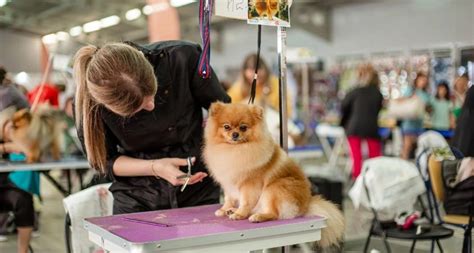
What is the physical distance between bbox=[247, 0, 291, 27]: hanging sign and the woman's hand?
51 cm

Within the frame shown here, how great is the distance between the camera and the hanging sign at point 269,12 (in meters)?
1.84

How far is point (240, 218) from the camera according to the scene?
1.62 meters

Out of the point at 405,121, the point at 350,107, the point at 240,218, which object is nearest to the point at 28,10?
the point at 350,107

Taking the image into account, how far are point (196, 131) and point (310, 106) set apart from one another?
32.3ft

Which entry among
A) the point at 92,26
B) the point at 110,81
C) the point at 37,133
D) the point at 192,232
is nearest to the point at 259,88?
the point at 37,133

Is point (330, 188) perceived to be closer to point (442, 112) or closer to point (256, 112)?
point (256, 112)

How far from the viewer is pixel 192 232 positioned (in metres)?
1.42

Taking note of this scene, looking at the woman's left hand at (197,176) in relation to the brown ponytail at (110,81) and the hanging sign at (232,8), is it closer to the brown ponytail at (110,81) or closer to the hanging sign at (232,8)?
the brown ponytail at (110,81)

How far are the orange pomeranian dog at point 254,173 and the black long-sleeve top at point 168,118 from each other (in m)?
0.16

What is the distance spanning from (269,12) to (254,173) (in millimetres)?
571

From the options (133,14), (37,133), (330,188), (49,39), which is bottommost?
(330,188)

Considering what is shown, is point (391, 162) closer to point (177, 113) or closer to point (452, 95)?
point (177, 113)

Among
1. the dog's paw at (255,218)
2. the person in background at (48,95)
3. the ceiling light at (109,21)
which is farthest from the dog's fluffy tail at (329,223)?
the ceiling light at (109,21)

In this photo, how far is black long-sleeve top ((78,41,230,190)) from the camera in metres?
1.83
